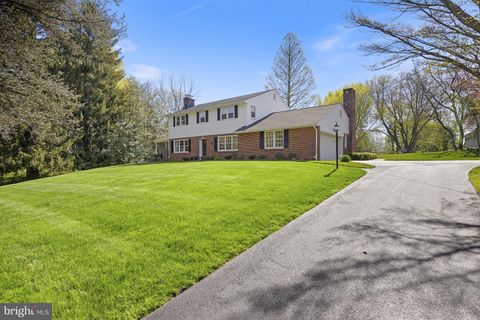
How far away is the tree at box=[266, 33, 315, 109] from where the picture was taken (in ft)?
96.9

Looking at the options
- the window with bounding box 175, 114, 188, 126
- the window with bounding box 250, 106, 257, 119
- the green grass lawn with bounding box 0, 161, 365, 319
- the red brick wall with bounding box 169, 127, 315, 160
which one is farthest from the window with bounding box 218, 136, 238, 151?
the green grass lawn with bounding box 0, 161, 365, 319

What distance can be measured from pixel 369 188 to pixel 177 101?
3421cm

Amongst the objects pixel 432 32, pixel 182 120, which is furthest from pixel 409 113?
pixel 432 32

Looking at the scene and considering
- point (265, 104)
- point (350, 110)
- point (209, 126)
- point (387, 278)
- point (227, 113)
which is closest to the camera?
point (387, 278)

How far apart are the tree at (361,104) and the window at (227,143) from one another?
18.0m

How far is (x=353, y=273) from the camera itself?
10.8ft

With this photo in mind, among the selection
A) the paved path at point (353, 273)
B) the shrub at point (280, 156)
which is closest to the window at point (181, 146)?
the shrub at point (280, 156)

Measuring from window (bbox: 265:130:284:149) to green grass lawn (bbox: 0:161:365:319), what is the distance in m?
12.1

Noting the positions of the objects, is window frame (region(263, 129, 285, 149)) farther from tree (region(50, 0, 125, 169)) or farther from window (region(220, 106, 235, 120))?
tree (region(50, 0, 125, 169))

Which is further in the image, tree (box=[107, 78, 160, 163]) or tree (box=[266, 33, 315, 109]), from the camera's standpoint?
tree (box=[266, 33, 315, 109])

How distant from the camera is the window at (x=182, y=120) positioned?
27047mm

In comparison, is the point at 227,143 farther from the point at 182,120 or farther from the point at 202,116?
the point at 182,120

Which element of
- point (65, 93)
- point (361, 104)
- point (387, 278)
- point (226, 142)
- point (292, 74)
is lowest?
point (387, 278)

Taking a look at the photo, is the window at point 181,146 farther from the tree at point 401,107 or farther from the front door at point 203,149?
the tree at point 401,107
